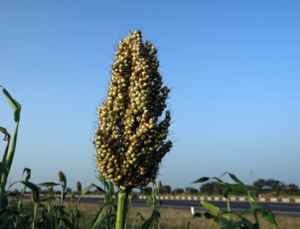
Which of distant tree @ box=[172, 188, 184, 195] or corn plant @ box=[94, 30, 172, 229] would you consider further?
distant tree @ box=[172, 188, 184, 195]

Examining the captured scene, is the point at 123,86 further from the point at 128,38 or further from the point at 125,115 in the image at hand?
the point at 128,38

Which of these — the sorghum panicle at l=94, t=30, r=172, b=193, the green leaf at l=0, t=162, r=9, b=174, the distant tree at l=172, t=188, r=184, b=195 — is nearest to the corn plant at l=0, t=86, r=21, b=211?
the green leaf at l=0, t=162, r=9, b=174

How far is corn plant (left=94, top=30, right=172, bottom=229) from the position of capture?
2.88 meters

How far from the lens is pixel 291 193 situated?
26.5 m

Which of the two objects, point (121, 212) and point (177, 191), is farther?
point (177, 191)

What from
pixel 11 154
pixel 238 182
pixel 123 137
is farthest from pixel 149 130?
pixel 11 154

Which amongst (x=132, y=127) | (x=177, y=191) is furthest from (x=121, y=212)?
(x=177, y=191)

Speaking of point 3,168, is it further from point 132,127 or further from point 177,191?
point 177,191

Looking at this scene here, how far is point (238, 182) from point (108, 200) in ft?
8.55

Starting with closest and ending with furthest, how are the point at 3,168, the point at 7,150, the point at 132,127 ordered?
the point at 3,168 < the point at 7,150 < the point at 132,127

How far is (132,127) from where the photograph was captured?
2998 mm

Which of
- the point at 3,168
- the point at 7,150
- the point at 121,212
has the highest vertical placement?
the point at 7,150

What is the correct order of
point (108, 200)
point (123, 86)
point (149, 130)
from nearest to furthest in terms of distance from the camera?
point (149, 130) < point (123, 86) < point (108, 200)

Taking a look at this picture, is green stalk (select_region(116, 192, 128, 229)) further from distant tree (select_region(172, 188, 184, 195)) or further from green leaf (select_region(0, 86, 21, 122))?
distant tree (select_region(172, 188, 184, 195))
